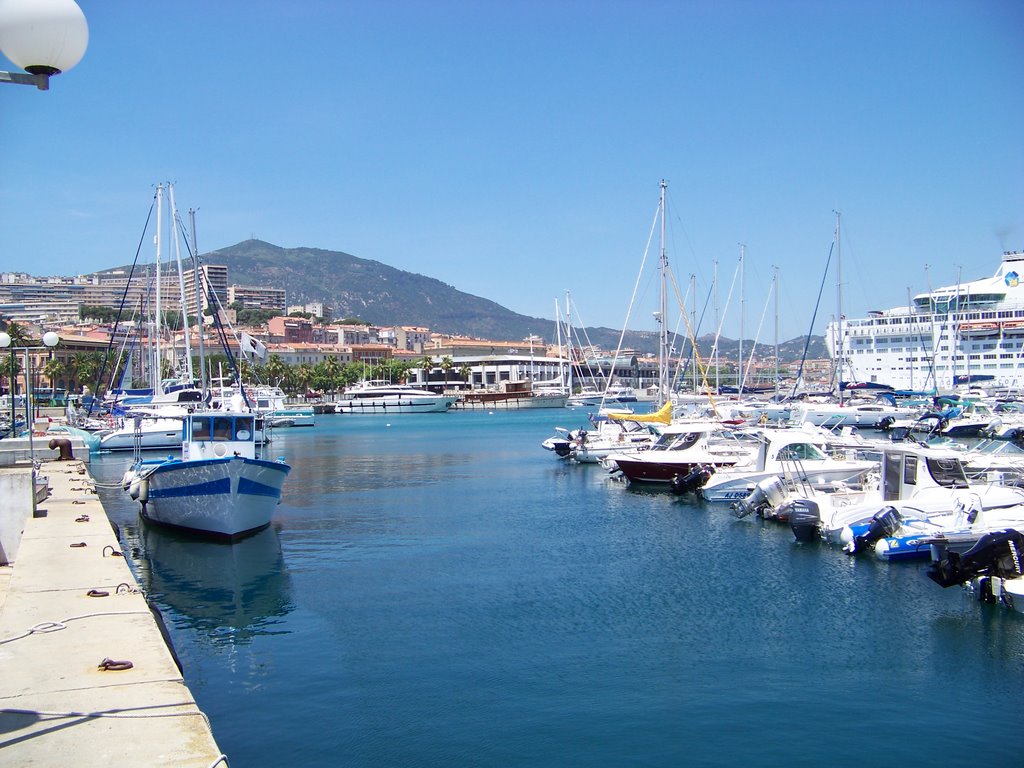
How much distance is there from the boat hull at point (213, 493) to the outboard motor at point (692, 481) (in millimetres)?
17115

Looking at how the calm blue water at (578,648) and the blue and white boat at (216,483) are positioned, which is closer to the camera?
the calm blue water at (578,648)

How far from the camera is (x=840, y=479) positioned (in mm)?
31703

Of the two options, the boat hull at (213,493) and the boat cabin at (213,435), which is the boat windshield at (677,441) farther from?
the boat cabin at (213,435)

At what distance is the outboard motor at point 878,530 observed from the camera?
78.6ft

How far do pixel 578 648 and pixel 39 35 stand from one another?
1360 cm

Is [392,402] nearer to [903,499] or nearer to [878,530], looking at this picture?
[903,499]

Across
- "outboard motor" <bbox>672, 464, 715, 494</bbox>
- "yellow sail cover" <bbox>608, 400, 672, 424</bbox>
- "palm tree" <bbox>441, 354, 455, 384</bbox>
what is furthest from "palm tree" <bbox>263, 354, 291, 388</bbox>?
"outboard motor" <bbox>672, 464, 715, 494</bbox>

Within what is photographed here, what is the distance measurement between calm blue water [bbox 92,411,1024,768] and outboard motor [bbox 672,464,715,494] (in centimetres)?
627

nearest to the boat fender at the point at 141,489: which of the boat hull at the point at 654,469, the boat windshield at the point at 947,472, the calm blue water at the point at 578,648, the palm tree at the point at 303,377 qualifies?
the calm blue water at the point at 578,648

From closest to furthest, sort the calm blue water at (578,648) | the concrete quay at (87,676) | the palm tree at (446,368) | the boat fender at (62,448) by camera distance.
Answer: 1. the concrete quay at (87,676)
2. the calm blue water at (578,648)
3. the boat fender at (62,448)
4. the palm tree at (446,368)

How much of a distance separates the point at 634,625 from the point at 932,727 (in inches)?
248

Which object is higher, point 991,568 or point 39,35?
point 39,35

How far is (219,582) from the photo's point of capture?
22297mm

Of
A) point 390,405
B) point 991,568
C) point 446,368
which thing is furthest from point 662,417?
point 446,368
